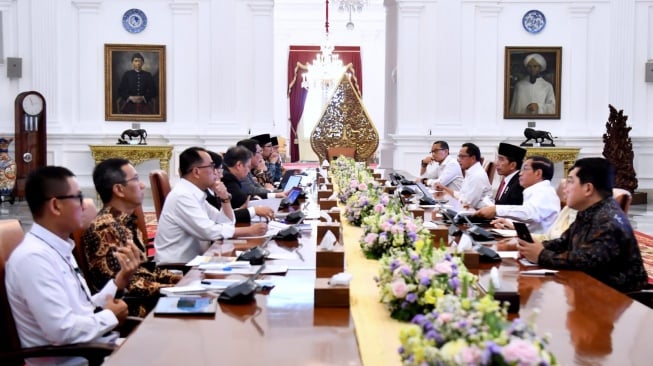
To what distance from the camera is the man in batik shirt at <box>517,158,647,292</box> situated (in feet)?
11.9

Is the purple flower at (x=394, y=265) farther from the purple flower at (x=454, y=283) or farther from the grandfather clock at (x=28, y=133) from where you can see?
the grandfather clock at (x=28, y=133)

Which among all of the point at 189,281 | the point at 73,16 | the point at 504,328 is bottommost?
the point at 189,281

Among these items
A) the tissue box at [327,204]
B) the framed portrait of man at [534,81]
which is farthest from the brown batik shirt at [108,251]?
the framed portrait of man at [534,81]

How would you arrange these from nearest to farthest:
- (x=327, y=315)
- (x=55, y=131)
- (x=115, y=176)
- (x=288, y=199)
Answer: (x=327, y=315), (x=115, y=176), (x=288, y=199), (x=55, y=131)

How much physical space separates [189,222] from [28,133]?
8.86m

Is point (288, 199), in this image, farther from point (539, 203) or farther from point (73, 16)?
point (73, 16)

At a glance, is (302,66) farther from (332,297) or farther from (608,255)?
(332,297)

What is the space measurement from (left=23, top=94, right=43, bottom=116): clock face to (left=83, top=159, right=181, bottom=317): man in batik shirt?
9.60 metres

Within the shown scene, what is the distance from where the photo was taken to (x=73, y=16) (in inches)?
516

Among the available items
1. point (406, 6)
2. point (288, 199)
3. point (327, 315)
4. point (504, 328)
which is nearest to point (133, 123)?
point (406, 6)

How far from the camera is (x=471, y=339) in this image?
1485mm

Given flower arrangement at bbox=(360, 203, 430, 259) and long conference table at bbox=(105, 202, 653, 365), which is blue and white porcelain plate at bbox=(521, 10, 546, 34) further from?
long conference table at bbox=(105, 202, 653, 365)

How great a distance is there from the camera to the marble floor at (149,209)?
31.9ft

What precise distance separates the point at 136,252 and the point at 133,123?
10.2m
